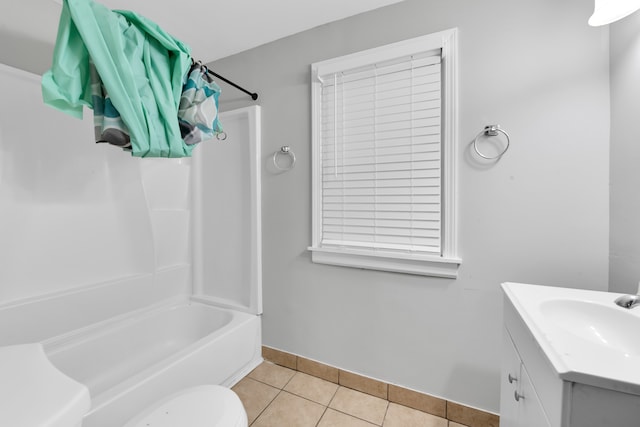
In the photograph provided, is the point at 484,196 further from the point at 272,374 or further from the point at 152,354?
the point at 152,354

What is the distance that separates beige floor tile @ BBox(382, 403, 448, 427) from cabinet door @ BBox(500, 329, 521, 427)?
0.45 metres

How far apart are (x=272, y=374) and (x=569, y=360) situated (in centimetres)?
172

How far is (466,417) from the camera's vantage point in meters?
1.36

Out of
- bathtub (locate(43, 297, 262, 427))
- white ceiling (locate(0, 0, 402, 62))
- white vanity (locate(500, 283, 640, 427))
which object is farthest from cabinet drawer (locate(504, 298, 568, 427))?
white ceiling (locate(0, 0, 402, 62))

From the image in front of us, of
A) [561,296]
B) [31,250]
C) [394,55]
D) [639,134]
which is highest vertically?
[394,55]

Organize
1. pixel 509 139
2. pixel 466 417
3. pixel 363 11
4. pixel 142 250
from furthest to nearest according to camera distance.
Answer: pixel 142 250, pixel 363 11, pixel 466 417, pixel 509 139

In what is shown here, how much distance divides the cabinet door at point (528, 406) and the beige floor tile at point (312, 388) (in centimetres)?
107

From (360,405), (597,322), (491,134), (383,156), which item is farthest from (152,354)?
(491,134)

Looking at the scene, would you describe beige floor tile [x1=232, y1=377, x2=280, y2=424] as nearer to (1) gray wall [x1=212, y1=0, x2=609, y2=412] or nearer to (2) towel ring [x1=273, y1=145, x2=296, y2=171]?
(1) gray wall [x1=212, y1=0, x2=609, y2=412]

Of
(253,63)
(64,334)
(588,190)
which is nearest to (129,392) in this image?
(64,334)

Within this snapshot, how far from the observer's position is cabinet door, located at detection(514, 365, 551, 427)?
0.68m

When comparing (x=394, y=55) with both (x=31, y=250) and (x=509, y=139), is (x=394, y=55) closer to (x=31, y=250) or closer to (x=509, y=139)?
(x=509, y=139)

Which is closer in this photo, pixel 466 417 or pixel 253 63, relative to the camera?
pixel 466 417

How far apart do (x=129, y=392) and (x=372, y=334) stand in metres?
1.25
